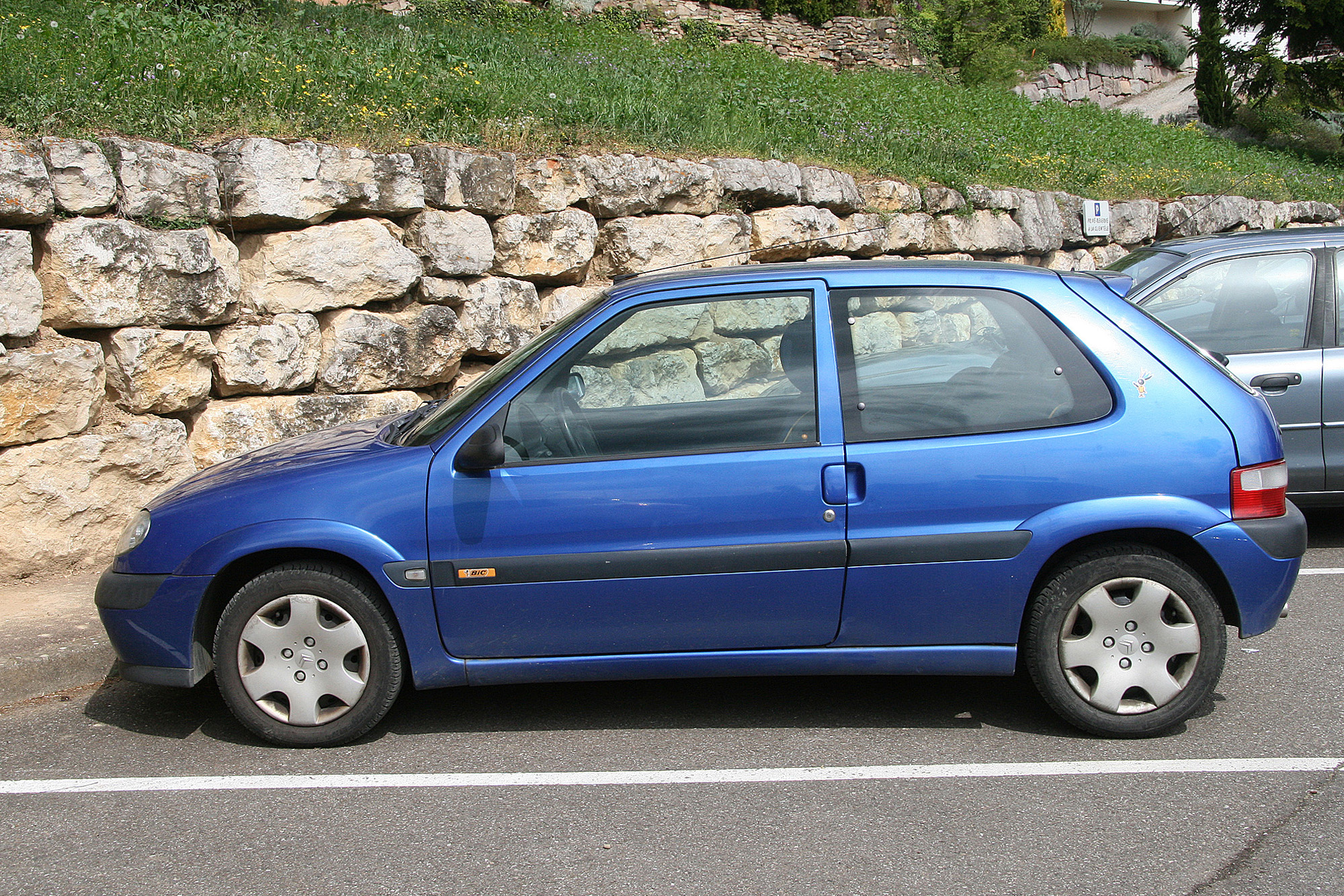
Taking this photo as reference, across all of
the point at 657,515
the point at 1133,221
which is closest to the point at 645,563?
the point at 657,515

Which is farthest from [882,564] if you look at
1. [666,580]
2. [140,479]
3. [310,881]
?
[140,479]

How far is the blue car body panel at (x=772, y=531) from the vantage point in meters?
3.51

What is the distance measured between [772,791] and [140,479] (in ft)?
13.8

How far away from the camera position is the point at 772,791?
10.9 ft

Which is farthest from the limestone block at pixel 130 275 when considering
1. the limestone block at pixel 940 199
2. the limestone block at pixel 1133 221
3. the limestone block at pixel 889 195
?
the limestone block at pixel 1133 221

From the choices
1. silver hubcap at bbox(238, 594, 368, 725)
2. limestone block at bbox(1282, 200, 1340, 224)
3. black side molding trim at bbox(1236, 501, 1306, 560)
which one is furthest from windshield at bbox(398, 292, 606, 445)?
limestone block at bbox(1282, 200, 1340, 224)

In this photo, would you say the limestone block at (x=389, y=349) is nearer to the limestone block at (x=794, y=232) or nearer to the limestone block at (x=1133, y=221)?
the limestone block at (x=794, y=232)

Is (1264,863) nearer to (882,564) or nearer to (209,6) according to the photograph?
(882,564)

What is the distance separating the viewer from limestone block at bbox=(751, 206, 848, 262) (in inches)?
354

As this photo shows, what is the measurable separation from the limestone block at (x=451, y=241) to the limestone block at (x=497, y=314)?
15 cm

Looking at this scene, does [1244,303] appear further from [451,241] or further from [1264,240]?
[451,241]

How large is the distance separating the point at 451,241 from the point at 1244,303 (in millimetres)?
4829

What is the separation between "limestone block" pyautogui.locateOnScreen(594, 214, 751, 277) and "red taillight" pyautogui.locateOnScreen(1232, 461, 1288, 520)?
479 centimetres

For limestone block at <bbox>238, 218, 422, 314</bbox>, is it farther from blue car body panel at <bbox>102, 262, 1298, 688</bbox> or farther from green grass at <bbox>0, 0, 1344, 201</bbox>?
blue car body panel at <bbox>102, 262, 1298, 688</bbox>
